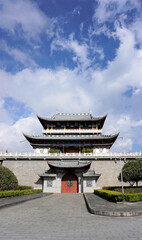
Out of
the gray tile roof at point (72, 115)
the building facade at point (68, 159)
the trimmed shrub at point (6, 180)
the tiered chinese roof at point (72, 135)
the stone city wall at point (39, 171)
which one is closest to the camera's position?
the trimmed shrub at point (6, 180)

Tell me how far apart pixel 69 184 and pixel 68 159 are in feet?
15.3

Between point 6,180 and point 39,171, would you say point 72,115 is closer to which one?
point 39,171

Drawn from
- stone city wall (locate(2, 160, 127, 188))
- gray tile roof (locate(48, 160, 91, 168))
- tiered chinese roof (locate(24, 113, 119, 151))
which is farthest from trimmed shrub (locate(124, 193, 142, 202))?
tiered chinese roof (locate(24, 113, 119, 151))

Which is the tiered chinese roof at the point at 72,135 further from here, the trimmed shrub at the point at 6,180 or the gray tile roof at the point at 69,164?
the trimmed shrub at the point at 6,180

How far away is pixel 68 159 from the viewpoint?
102 ft

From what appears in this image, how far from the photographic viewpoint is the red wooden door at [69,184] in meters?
27.5

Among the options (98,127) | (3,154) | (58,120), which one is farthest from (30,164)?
(98,127)

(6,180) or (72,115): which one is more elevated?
(72,115)

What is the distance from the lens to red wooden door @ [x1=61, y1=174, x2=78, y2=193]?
27.5m

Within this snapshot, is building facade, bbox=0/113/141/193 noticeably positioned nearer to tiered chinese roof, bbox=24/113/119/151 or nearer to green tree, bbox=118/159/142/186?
tiered chinese roof, bbox=24/113/119/151

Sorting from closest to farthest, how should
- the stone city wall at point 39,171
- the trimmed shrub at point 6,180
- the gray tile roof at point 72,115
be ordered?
the trimmed shrub at point 6,180, the stone city wall at point 39,171, the gray tile roof at point 72,115

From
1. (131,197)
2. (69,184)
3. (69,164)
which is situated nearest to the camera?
(131,197)

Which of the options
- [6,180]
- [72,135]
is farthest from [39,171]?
[6,180]

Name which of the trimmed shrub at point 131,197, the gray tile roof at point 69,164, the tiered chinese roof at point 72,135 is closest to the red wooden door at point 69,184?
the gray tile roof at point 69,164
